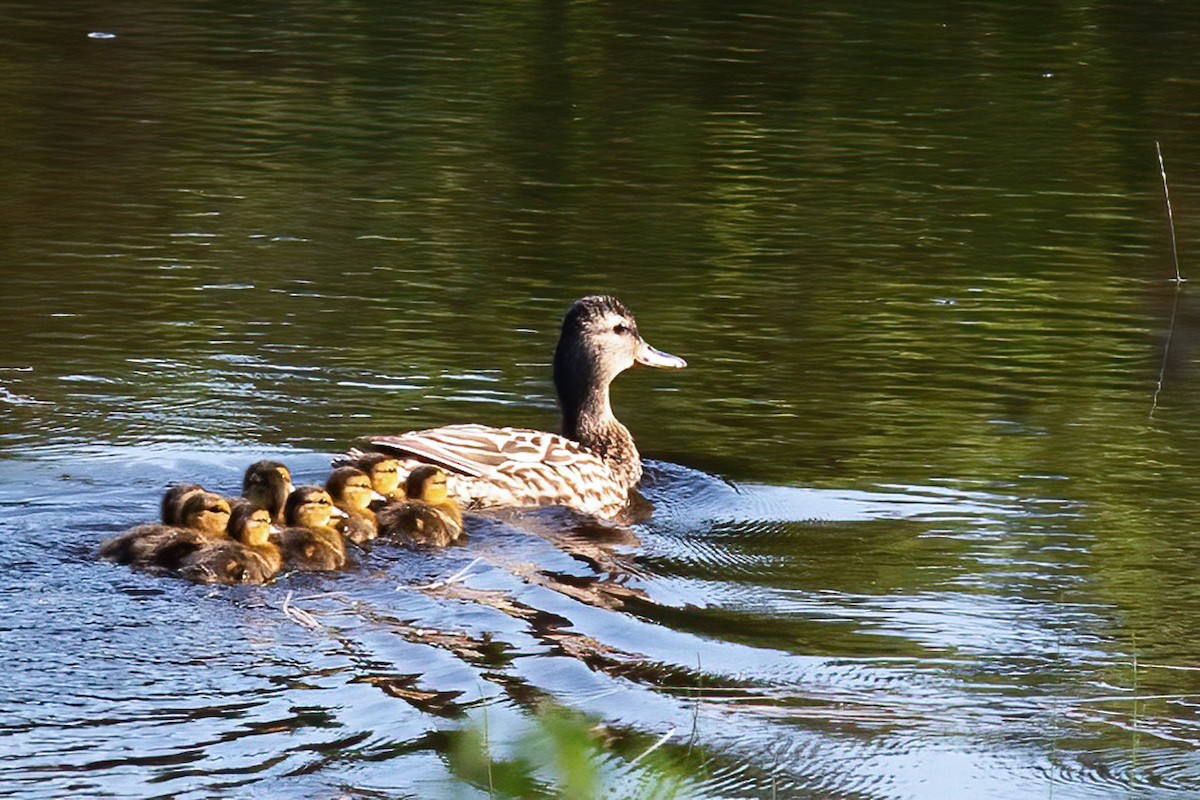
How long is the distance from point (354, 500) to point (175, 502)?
662 mm

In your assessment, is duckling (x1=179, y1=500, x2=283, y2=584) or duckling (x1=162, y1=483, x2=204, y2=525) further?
duckling (x1=162, y1=483, x2=204, y2=525)

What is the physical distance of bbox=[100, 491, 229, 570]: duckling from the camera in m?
6.56

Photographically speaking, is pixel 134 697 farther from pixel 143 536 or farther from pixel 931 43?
pixel 931 43

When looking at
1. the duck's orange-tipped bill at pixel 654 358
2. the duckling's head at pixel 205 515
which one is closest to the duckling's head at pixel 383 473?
the duckling's head at pixel 205 515

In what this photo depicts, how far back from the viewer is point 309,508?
6895 mm

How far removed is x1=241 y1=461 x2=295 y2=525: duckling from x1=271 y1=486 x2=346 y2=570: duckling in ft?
0.14

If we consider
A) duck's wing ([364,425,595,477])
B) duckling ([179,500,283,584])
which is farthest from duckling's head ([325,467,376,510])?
duckling ([179,500,283,584])

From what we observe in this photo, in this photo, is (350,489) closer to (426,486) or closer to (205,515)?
(426,486)

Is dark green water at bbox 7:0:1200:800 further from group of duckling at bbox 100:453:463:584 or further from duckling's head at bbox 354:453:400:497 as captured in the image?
duckling's head at bbox 354:453:400:497

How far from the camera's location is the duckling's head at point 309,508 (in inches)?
272

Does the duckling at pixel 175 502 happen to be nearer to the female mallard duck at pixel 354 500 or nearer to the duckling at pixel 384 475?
the female mallard duck at pixel 354 500

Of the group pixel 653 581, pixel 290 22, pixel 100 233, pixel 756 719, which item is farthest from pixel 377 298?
pixel 290 22

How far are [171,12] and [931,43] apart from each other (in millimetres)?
6667

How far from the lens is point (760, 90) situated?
1670 centimetres
